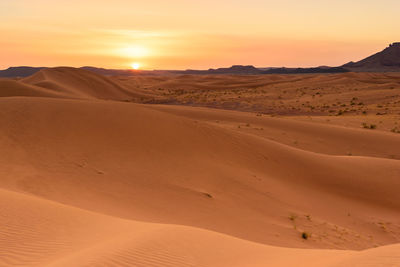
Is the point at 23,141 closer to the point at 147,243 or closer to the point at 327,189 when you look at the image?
the point at 147,243

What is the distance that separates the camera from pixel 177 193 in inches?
386

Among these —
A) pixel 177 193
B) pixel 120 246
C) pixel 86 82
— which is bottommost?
pixel 177 193

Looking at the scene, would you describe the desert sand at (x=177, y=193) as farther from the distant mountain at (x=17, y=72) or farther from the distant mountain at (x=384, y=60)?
the distant mountain at (x=17, y=72)

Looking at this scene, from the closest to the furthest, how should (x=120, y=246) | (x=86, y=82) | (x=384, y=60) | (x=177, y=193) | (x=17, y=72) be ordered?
(x=120, y=246) < (x=177, y=193) < (x=86, y=82) < (x=384, y=60) < (x=17, y=72)

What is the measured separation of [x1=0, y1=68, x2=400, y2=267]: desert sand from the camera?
5625mm

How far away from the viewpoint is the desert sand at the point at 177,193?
5.62 meters

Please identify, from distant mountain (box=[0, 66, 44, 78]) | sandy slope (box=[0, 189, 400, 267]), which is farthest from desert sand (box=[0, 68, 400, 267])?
distant mountain (box=[0, 66, 44, 78])

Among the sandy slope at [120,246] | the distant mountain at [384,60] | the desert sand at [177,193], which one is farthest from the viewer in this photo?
the distant mountain at [384,60]

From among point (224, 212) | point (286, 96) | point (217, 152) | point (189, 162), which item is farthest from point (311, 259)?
point (286, 96)

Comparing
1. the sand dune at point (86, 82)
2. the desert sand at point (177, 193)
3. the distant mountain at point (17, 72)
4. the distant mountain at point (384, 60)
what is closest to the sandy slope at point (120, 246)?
the desert sand at point (177, 193)

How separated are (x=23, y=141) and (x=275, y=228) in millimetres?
8379

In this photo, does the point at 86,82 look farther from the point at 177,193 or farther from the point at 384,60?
the point at 384,60

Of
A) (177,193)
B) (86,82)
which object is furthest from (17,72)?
(177,193)

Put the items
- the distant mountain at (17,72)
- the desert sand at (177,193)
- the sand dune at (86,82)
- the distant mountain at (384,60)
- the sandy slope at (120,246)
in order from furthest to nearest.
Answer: the distant mountain at (17,72) < the distant mountain at (384,60) < the sand dune at (86,82) < the desert sand at (177,193) < the sandy slope at (120,246)
